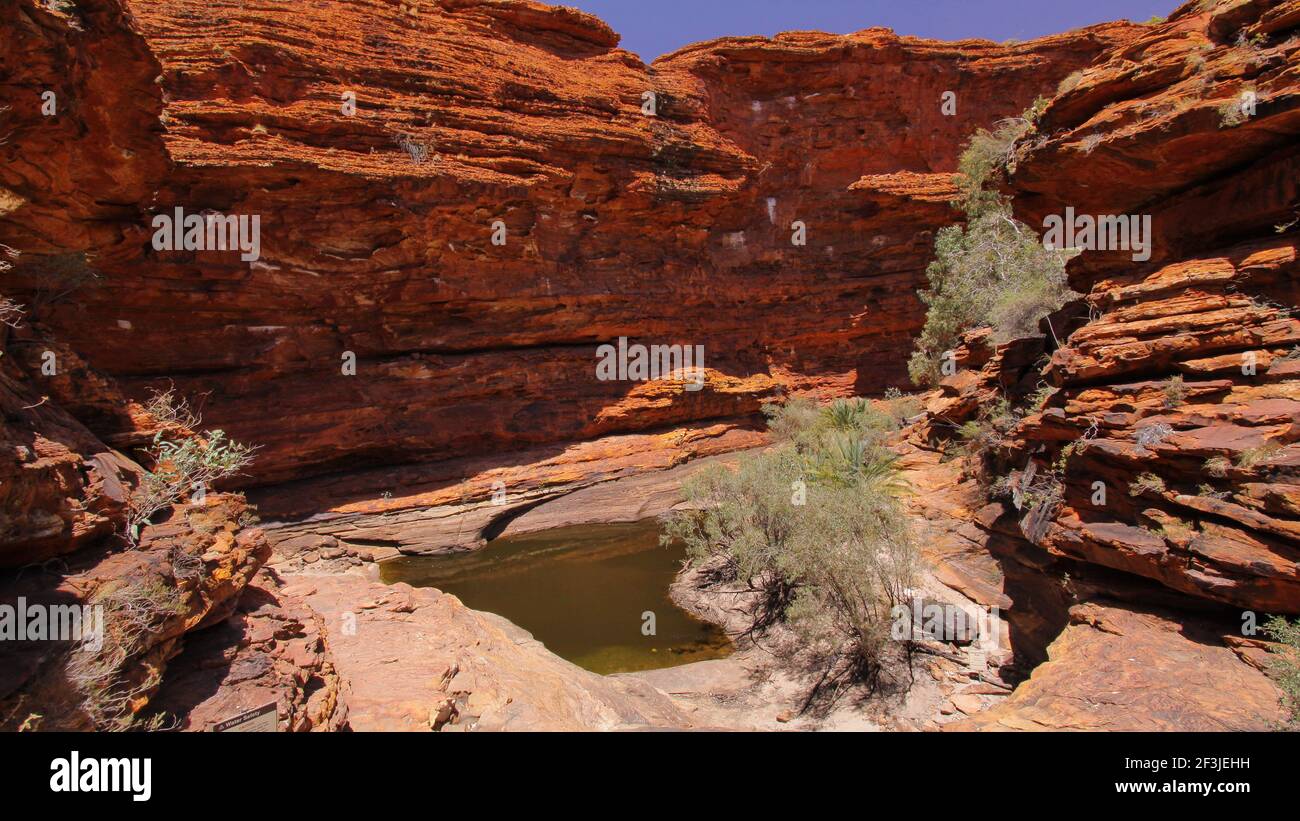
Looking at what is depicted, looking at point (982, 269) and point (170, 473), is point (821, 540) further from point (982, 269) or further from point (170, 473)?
point (982, 269)

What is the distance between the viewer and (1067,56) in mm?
18938

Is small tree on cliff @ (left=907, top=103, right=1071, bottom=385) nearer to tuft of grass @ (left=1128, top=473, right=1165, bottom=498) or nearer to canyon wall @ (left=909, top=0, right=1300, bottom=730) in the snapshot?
canyon wall @ (left=909, top=0, right=1300, bottom=730)

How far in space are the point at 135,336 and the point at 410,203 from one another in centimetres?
656

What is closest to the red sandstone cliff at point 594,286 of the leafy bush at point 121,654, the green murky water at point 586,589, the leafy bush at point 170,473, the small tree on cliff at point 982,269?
the leafy bush at point 121,654

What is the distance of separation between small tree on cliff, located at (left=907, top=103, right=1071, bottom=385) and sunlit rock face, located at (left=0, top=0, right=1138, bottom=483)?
9.07 ft

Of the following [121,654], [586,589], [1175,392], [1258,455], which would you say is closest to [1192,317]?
[1175,392]

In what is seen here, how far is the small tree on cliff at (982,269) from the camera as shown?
11716 millimetres

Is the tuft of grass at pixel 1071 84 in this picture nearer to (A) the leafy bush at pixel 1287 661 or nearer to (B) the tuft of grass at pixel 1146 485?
(B) the tuft of grass at pixel 1146 485

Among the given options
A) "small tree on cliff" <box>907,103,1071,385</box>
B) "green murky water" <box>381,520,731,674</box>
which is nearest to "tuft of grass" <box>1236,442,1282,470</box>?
"small tree on cliff" <box>907,103,1071,385</box>

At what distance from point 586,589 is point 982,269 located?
12.9 meters

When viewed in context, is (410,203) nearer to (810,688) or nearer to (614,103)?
(614,103)

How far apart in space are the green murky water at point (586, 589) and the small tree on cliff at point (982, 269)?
26.7ft
